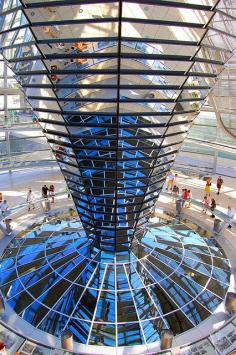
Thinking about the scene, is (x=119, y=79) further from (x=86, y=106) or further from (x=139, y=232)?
(x=139, y=232)

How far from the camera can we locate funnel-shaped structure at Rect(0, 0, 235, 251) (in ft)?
21.4

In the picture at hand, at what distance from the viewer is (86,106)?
8.22m

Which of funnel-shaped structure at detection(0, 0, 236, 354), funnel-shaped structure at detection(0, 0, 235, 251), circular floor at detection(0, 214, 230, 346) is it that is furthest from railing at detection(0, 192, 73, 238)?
funnel-shaped structure at detection(0, 0, 235, 251)

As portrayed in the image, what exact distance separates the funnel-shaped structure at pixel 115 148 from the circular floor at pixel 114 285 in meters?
0.03

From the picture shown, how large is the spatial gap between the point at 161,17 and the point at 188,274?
7.38 metres

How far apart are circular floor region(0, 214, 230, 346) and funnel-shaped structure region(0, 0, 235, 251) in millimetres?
1299

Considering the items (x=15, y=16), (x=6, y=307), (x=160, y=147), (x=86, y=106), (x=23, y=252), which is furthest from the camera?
(x=23, y=252)

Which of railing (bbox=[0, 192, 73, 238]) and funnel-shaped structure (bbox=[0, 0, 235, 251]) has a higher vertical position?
funnel-shaped structure (bbox=[0, 0, 235, 251])

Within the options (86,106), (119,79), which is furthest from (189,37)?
(86,106)

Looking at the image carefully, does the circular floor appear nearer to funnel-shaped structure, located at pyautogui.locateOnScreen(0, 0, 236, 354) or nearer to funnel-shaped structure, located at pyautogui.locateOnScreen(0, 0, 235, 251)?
funnel-shaped structure, located at pyautogui.locateOnScreen(0, 0, 236, 354)

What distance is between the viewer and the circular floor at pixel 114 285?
31.0ft

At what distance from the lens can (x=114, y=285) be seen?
10336 mm

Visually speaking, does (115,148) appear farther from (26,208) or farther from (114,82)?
(26,208)

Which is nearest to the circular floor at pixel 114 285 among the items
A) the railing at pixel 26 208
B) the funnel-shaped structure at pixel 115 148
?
the funnel-shaped structure at pixel 115 148
